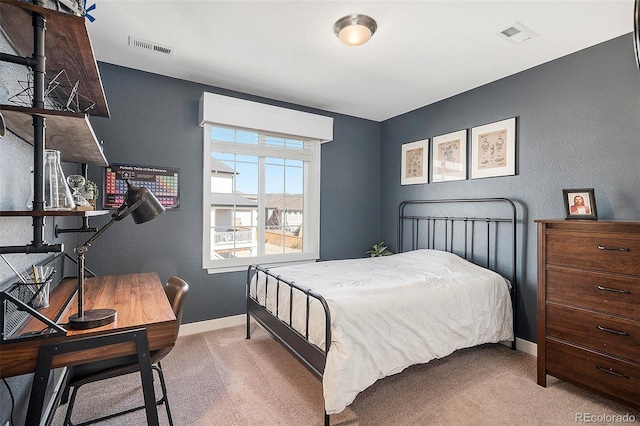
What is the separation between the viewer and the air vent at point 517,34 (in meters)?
2.27

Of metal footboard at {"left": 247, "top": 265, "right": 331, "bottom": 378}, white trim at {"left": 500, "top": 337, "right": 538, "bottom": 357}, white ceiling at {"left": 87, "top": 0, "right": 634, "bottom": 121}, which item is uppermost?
white ceiling at {"left": 87, "top": 0, "right": 634, "bottom": 121}

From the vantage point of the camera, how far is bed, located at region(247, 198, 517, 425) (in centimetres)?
189

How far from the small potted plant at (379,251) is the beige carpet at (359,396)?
5.69 feet

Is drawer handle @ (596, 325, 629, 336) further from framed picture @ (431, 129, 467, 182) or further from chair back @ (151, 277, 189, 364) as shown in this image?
chair back @ (151, 277, 189, 364)

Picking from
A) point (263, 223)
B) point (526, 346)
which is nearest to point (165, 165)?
point (263, 223)

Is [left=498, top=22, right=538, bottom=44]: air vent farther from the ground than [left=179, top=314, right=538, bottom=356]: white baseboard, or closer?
farther from the ground

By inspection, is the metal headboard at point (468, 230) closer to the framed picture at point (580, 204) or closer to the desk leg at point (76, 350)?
the framed picture at point (580, 204)

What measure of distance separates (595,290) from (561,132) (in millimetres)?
1396

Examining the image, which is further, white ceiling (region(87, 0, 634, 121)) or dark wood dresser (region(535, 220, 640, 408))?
white ceiling (region(87, 0, 634, 121))

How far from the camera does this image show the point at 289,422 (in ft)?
6.30

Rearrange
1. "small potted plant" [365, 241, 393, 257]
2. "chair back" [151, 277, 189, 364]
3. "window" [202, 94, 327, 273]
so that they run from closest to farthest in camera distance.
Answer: "chair back" [151, 277, 189, 364] → "window" [202, 94, 327, 273] → "small potted plant" [365, 241, 393, 257]

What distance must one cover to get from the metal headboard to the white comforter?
261mm

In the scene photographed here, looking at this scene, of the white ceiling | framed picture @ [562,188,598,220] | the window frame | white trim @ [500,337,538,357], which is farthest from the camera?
the window frame
